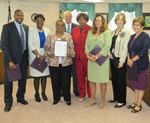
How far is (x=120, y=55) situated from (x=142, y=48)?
1.11 ft

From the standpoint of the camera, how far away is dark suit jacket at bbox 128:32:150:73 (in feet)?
8.33

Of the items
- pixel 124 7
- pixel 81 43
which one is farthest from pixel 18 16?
pixel 124 7

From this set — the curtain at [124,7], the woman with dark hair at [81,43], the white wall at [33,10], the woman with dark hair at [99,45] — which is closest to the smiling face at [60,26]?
the woman with dark hair at [81,43]

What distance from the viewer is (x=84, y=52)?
2961mm

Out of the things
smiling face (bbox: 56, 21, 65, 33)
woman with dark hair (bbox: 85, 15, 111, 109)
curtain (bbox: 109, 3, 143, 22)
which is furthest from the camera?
curtain (bbox: 109, 3, 143, 22)

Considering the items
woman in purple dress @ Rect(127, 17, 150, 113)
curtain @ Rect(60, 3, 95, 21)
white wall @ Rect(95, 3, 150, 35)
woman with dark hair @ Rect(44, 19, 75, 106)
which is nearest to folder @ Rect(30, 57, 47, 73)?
woman with dark hair @ Rect(44, 19, 75, 106)

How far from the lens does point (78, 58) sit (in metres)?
3.03

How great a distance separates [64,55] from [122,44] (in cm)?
93

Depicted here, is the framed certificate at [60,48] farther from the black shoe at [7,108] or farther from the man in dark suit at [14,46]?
the black shoe at [7,108]

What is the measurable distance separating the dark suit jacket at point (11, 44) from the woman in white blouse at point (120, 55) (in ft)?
4.92

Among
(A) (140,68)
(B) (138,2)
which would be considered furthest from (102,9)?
(A) (140,68)

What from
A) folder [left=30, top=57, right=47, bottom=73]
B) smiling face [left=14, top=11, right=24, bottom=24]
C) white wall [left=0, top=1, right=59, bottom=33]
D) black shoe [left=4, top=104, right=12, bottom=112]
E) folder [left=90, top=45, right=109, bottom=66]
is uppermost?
white wall [left=0, top=1, right=59, bottom=33]

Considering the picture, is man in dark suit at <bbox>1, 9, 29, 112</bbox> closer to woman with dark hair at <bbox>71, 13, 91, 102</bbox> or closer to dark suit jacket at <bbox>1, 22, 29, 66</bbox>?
dark suit jacket at <bbox>1, 22, 29, 66</bbox>

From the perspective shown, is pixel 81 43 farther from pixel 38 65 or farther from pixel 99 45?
pixel 38 65
